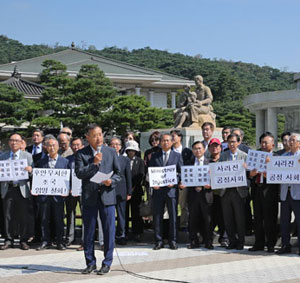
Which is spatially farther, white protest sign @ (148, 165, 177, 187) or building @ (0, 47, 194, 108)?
building @ (0, 47, 194, 108)

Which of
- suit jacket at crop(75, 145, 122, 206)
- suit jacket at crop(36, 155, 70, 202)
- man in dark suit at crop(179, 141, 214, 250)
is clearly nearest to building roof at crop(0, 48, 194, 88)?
suit jacket at crop(36, 155, 70, 202)

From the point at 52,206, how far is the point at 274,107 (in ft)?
105

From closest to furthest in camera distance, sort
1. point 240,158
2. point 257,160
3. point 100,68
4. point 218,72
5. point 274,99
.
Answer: point 257,160 < point 240,158 < point 274,99 < point 100,68 < point 218,72

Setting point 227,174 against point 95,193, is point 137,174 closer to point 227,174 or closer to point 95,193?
point 227,174

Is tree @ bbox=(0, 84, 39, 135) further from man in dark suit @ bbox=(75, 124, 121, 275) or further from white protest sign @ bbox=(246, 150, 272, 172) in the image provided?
man in dark suit @ bbox=(75, 124, 121, 275)

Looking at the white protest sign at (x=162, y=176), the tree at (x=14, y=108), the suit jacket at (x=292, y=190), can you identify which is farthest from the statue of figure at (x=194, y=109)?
the tree at (x=14, y=108)

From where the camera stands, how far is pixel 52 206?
8688 mm

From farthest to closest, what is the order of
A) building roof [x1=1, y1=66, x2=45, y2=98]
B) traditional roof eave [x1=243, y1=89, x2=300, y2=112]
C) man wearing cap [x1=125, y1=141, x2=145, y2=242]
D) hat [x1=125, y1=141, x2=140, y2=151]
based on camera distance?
building roof [x1=1, y1=66, x2=45, y2=98]
traditional roof eave [x1=243, y1=89, x2=300, y2=112]
hat [x1=125, y1=141, x2=140, y2=151]
man wearing cap [x1=125, y1=141, x2=145, y2=242]

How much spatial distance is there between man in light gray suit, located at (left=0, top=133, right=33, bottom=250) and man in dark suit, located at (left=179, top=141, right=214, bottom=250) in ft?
8.87

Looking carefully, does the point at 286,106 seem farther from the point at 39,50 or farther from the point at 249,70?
the point at 249,70

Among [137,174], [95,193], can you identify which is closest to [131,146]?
[137,174]

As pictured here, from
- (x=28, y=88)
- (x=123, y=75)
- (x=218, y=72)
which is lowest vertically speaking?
(x=28, y=88)

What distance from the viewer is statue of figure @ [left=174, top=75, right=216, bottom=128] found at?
22.3 metres

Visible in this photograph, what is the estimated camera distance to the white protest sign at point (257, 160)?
795 cm
